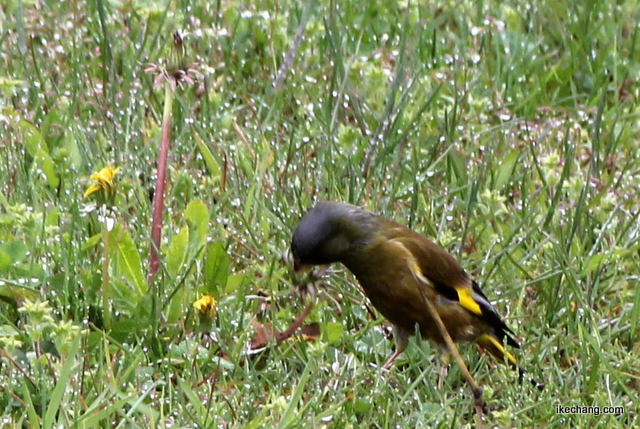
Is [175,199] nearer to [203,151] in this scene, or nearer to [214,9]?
[203,151]

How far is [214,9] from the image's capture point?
6.24 metres

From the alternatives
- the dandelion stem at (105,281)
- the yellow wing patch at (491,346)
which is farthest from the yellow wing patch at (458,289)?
the dandelion stem at (105,281)

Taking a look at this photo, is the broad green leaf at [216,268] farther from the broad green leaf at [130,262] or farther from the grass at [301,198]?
the broad green leaf at [130,262]

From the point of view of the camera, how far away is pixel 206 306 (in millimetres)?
3709

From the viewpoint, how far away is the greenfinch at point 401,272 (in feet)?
13.3

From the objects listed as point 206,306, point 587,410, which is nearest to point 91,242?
point 206,306

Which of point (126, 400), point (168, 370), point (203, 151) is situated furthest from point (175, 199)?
point (126, 400)

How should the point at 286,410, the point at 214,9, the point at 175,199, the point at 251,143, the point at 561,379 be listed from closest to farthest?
the point at 286,410, the point at 561,379, the point at 175,199, the point at 251,143, the point at 214,9

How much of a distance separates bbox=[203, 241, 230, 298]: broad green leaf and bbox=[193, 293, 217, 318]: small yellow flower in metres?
0.39

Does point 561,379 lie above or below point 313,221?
below

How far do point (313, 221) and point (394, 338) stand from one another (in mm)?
513

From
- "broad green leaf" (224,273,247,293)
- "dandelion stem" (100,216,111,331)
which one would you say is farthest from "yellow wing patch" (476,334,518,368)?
"dandelion stem" (100,216,111,331)

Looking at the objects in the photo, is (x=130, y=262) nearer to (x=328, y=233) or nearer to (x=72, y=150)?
(x=328, y=233)

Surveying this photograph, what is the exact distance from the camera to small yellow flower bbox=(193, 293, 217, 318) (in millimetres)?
3697
